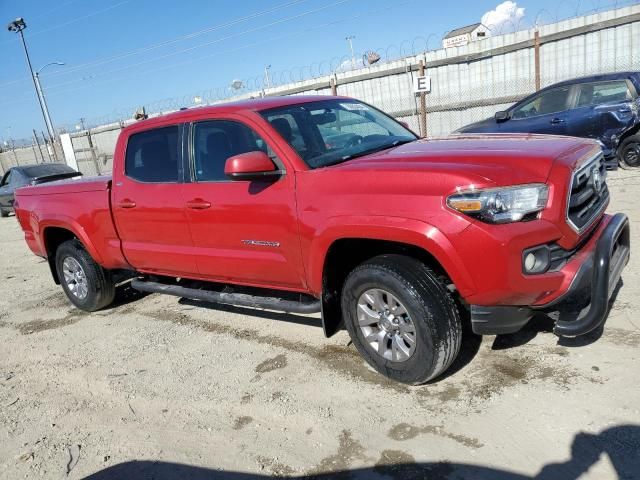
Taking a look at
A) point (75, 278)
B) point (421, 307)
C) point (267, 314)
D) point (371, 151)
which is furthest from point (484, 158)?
point (75, 278)

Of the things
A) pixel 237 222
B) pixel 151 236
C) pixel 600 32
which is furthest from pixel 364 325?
pixel 600 32

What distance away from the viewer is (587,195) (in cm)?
325

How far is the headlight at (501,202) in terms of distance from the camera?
9.15 feet

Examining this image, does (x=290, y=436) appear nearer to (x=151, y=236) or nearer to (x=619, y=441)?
(x=619, y=441)

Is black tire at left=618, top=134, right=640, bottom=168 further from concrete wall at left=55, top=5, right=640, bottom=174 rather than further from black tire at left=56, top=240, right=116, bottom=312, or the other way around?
black tire at left=56, top=240, right=116, bottom=312

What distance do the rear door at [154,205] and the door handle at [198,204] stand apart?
5.1 inches

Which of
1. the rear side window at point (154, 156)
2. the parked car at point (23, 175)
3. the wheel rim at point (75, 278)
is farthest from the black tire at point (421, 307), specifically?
the parked car at point (23, 175)

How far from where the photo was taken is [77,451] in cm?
323

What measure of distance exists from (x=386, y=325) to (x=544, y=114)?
7.50 m

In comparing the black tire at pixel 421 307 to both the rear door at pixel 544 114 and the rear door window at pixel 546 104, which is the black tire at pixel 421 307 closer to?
the rear door at pixel 544 114

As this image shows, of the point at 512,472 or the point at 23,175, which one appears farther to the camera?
the point at 23,175

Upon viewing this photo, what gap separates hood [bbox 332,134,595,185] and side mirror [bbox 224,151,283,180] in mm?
495

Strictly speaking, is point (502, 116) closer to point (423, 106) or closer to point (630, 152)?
point (630, 152)

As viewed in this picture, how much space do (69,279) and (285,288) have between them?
3282 mm
